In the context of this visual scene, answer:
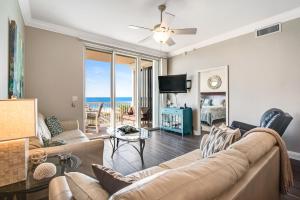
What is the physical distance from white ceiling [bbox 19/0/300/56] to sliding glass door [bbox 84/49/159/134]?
3.43ft

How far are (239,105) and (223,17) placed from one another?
6.68ft

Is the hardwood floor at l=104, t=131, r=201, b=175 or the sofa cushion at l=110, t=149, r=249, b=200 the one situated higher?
the sofa cushion at l=110, t=149, r=249, b=200

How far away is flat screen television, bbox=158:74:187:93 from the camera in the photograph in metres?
5.09

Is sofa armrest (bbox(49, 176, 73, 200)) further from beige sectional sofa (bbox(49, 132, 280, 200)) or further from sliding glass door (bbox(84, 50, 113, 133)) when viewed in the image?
sliding glass door (bbox(84, 50, 113, 133))

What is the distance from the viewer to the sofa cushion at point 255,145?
3.77 feet

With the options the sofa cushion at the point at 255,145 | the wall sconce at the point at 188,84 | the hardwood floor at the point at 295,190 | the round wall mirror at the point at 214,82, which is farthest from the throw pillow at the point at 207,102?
the sofa cushion at the point at 255,145

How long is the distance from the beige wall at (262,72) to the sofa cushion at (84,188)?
376cm

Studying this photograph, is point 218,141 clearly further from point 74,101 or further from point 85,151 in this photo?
point 74,101

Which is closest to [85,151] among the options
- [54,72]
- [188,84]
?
[54,72]

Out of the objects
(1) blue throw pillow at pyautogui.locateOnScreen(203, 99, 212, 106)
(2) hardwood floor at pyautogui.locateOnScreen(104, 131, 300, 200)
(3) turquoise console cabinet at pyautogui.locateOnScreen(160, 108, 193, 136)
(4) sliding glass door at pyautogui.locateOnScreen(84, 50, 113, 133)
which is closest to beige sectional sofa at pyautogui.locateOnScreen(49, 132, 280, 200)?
(2) hardwood floor at pyautogui.locateOnScreen(104, 131, 300, 200)

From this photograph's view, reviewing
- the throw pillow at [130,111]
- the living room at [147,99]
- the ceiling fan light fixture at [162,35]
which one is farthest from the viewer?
the throw pillow at [130,111]

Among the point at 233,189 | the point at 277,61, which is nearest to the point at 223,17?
the point at 277,61

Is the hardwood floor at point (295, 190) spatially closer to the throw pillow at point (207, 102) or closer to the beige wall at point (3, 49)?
the beige wall at point (3, 49)

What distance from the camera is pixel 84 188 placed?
89 centimetres
